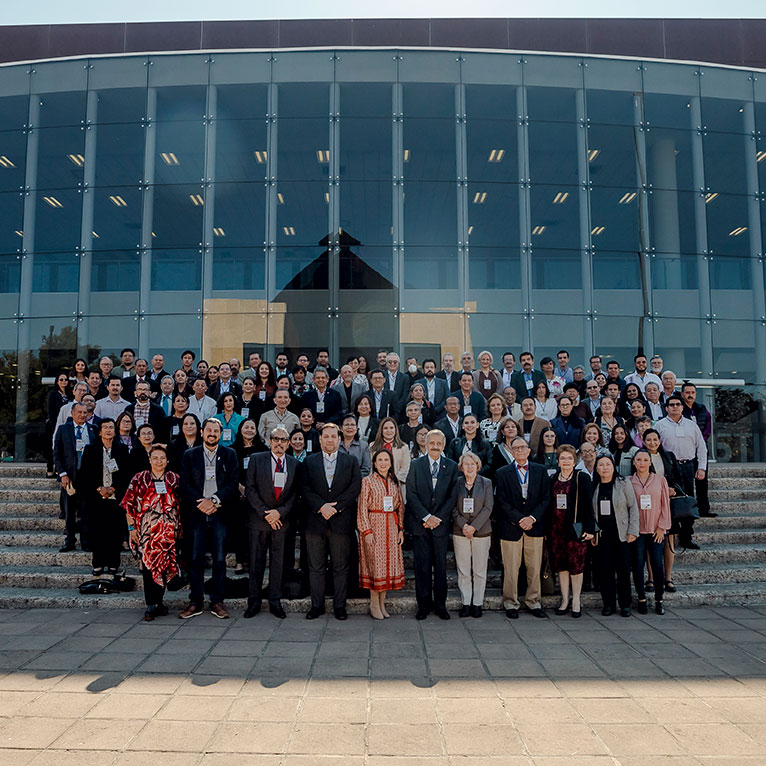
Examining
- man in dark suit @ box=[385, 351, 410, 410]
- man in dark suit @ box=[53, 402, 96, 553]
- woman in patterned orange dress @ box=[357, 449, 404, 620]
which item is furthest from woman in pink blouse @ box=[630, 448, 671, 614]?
man in dark suit @ box=[53, 402, 96, 553]

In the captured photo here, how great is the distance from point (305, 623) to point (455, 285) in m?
10.1

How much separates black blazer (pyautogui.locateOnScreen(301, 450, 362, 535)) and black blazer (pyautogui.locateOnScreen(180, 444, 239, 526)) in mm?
754

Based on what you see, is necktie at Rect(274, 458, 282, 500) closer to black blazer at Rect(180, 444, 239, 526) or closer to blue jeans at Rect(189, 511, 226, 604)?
black blazer at Rect(180, 444, 239, 526)

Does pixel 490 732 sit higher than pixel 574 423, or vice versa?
pixel 574 423

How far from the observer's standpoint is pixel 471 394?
871 cm

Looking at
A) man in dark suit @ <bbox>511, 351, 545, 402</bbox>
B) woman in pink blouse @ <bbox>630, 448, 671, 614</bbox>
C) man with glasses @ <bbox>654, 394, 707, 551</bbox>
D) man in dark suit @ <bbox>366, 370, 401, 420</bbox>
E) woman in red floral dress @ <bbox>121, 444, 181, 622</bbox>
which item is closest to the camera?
woman in red floral dress @ <bbox>121, 444, 181, 622</bbox>

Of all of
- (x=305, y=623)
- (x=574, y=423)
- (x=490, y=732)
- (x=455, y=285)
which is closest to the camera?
(x=490, y=732)

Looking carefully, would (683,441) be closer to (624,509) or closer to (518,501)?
(624,509)

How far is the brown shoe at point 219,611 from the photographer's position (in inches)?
250

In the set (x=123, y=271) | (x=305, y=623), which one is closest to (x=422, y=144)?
(x=123, y=271)

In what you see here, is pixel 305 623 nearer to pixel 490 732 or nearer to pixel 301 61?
pixel 490 732

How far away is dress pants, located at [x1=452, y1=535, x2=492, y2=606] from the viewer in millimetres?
6551

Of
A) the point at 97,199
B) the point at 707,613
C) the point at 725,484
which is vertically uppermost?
the point at 97,199

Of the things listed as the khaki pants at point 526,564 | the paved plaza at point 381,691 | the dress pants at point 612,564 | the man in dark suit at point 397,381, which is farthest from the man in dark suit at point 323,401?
the dress pants at point 612,564
